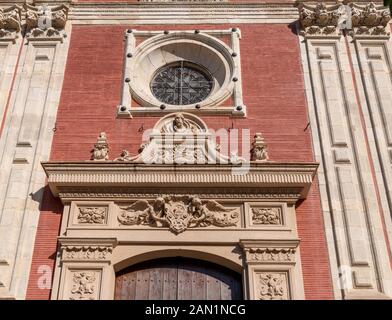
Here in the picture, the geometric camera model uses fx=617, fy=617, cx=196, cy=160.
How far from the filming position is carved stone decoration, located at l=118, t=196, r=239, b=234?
10.4 m

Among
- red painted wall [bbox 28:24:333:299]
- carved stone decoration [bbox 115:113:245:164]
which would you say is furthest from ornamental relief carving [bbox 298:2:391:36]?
carved stone decoration [bbox 115:113:245:164]

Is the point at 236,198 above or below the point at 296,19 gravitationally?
below

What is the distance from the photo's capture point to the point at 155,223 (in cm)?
1043

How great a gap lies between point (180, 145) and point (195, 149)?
0.29m

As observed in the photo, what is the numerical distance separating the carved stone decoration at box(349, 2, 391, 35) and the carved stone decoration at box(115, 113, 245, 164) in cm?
436

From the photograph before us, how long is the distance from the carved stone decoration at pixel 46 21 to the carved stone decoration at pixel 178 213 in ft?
16.6

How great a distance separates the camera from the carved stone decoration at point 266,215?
10484 millimetres

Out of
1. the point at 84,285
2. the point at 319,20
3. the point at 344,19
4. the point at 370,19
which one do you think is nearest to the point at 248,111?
the point at 319,20

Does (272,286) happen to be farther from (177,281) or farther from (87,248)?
(87,248)

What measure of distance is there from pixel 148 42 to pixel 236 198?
4.59 m

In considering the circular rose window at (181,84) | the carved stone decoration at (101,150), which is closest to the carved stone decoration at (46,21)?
the circular rose window at (181,84)
